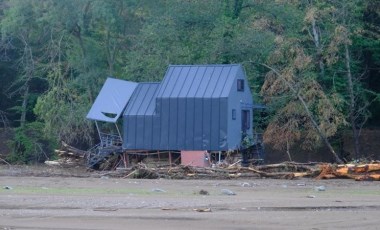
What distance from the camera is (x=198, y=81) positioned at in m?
51.1

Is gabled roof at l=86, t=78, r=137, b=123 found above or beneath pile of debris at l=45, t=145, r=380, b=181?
above

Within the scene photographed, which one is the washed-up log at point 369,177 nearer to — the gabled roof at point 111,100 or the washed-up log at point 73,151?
the gabled roof at point 111,100

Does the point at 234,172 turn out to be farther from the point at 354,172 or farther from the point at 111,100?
the point at 111,100

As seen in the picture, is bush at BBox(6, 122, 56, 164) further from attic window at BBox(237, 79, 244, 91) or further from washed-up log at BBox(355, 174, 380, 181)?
washed-up log at BBox(355, 174, 380, 181)

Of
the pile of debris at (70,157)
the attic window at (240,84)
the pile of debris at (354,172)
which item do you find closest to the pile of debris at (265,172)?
the pile of debris at (354,172)

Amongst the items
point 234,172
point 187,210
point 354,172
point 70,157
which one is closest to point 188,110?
point 234,172

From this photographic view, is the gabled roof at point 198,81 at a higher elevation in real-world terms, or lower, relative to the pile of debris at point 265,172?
higher

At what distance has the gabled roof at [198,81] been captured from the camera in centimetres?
5048

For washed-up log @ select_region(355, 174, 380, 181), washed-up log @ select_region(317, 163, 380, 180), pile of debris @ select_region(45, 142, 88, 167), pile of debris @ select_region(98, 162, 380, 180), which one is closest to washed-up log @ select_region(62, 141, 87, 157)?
pile of debris @ select_region(45, 142, 88, 167)

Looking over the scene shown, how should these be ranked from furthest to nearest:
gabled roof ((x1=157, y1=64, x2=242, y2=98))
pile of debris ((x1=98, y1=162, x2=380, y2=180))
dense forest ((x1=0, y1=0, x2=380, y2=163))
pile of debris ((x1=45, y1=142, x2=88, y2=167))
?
1. pile of debris ((x1=45, y1=142, x2=88, y2=167))
2. dense forest ((x1=0, y1=0, x2=380, y2=163))
3. gabled roof ((x1=157, y1=64, x2=242, y2=98))
4. pile of debris ((x1=98, y1=162, x2=380, y2=180))

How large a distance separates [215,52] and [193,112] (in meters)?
6.26

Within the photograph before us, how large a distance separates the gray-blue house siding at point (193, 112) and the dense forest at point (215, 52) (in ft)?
9.84

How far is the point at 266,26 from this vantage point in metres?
55.9

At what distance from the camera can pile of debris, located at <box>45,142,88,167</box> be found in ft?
181
